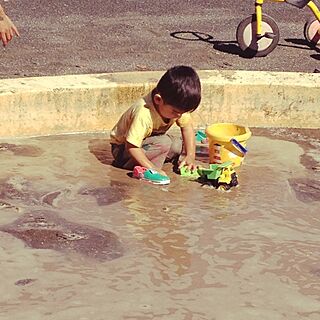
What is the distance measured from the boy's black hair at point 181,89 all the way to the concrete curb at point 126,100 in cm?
78

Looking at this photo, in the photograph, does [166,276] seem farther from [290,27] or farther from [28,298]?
[290,27]

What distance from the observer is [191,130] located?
5113mm

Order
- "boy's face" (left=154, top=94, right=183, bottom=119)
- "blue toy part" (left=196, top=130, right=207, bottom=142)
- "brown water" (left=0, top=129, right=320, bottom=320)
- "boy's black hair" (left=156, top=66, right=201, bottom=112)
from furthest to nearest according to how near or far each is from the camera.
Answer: "blue toy part" (left=196, top=130, right=207, bottom=142) → "boy's face" (left=154, top=94, right=183, bottom=119) → "boy's black hair" (left=156, top=66, right=201, bottom=112) → "brown water" (left=0, top=129, right=320, bottom=320)

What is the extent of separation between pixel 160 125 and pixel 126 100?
643 millimetres

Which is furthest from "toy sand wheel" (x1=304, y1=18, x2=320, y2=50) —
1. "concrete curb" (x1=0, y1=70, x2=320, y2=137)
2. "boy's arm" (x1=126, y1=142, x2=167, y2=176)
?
"boy's arm" (x1=126, y1=142, x2=167, y2=176)

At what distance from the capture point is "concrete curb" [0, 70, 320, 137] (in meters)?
5.39

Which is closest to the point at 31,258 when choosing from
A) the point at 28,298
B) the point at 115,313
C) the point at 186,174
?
the point at 28,298

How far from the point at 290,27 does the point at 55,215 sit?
17.7 feet

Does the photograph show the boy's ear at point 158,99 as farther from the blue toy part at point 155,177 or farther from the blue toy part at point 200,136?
the blue toy part at point 200,136

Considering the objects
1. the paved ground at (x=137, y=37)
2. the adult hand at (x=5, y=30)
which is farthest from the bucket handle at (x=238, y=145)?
the paved ground at (x=137, y=37)

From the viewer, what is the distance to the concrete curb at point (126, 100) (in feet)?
17.7

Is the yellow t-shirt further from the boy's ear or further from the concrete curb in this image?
the concrete curb

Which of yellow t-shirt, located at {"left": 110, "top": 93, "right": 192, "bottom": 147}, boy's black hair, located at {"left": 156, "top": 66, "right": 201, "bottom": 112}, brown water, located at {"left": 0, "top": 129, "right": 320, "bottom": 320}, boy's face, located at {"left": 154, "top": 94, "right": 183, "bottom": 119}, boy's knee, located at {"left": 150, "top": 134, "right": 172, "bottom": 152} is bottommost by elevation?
brown water, located at {"left": 0, "top": 129, "right": 320, "bottom": 320}

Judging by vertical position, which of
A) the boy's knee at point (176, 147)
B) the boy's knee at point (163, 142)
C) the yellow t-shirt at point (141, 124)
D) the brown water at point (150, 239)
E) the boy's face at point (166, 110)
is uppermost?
the boy's face at point (166, 110)
